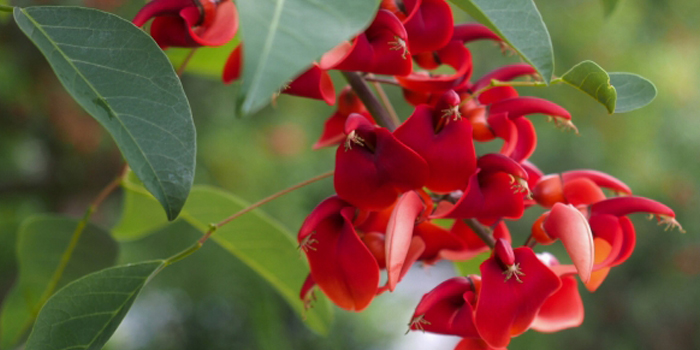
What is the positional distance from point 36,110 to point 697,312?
211 centimetres

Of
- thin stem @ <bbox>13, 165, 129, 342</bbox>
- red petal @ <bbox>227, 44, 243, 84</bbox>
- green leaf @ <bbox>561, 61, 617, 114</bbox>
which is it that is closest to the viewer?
green leaf @ <bbox>561, 61, 617, 114</bbox>

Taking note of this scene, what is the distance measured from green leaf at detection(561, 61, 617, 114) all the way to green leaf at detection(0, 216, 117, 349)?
0.41 meters

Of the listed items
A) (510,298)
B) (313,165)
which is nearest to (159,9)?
(510,298)

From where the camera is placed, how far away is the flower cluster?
0.28 meters

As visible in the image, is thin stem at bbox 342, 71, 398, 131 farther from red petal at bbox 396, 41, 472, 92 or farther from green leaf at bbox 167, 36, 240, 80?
green leaf at bbox 167, 36, 240, 80

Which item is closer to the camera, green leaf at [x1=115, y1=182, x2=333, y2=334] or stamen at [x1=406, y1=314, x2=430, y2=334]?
stamen at [x1=406, y1=314, x2=430, y2=334]

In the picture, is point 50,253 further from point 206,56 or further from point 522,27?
point 522,27

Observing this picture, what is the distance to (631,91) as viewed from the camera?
29 cm

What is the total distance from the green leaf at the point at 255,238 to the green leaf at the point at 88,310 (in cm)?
19

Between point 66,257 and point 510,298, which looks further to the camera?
point 66,257

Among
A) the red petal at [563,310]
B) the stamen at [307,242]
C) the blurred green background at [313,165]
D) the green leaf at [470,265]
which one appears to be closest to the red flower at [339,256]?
the stamen at [307,242]

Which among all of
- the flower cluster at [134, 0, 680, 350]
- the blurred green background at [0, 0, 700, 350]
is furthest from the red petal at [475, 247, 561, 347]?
the blurred green background at [0, 0, 700, 350]

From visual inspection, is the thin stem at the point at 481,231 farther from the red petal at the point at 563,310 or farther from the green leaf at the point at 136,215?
the green leaf at the point at 136,215

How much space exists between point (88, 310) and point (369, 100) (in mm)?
184
